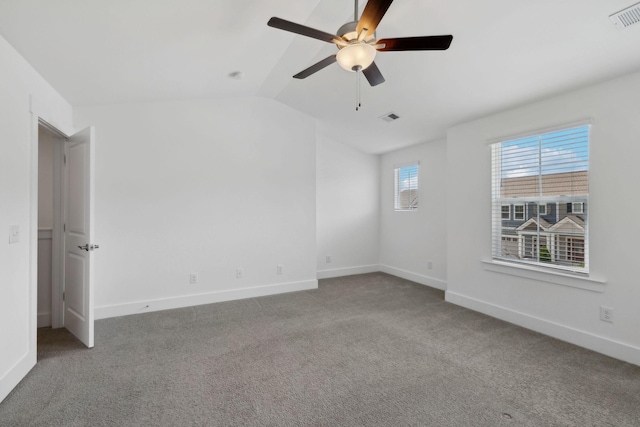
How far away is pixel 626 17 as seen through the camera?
1965mm

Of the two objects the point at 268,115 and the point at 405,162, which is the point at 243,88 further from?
the point at 405,162

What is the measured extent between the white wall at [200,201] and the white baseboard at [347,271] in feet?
2.40

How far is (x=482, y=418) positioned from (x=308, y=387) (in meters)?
1.14

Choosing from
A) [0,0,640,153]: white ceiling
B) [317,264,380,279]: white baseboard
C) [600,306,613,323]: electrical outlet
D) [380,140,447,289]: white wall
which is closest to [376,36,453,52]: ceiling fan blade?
[0,0,640,153]: white ceiling

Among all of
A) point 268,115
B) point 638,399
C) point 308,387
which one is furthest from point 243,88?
point 638,399

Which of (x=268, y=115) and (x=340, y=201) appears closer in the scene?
(x=268, y=115)

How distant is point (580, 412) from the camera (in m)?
1.92

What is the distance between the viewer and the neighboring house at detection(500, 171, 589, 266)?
2.88 metres

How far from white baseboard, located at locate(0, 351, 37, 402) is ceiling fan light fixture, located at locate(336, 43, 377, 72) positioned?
3142 millimetres

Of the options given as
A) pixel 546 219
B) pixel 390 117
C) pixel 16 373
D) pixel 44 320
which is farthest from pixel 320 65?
pixel 44 320

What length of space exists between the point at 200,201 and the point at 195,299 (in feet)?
4.31

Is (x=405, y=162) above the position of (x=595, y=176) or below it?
above

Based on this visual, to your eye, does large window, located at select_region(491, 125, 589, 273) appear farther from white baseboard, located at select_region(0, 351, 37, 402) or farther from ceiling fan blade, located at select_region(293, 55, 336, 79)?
white baseboard, located at select_region(0, 351, 37, 402)

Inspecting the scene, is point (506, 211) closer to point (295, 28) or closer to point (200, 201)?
point (295, 28)
